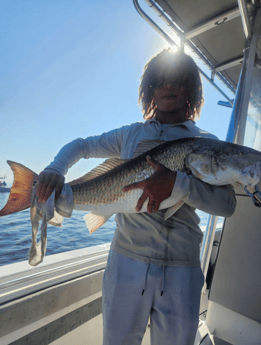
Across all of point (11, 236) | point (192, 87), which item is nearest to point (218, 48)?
point (192, 87)

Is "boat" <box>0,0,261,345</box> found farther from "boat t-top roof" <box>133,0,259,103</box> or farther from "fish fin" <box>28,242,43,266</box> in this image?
"fish fin" <box>28,242,43,266</box>

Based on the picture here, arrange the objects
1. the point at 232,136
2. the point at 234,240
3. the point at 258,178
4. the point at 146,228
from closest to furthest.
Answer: the point at 258,178 → the point at 146,228 → the point at 234,240 → the point at 232,136

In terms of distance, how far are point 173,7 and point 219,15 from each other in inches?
23.7

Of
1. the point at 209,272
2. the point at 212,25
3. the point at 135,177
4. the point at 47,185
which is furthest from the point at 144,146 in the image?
the point at 209,272

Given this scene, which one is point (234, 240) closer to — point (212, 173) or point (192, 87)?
point (212, 173)

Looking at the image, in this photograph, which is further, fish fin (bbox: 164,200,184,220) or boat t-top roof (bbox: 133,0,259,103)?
boat t-top roof (bbox: 133,0,259,103)

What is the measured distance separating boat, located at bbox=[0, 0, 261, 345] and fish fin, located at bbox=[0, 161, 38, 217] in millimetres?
751

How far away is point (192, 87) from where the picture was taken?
154 cm

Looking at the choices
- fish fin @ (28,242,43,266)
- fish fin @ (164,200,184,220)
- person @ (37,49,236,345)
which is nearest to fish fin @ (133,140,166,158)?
person @ (37,49,236,345)

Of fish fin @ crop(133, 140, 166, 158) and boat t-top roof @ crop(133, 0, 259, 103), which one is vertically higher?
boat t-top roof @ crop(133, 0, 259, 103)

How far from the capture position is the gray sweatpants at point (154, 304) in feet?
3.60

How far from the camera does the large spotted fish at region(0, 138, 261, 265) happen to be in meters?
1.12

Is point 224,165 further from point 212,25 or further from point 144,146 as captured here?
point 212,25

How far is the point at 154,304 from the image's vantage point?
45.1 inches
